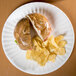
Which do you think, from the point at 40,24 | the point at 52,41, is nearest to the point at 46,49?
the point at 52,41

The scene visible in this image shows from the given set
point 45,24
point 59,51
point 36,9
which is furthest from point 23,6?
point 59,51

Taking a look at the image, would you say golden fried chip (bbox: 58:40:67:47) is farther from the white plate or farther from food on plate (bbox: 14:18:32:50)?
food on plate (bbox: 14:18:32:50)

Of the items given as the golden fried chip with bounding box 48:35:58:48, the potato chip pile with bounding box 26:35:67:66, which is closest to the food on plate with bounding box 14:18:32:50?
the potato chip pile with bounding box 26:35:67:66

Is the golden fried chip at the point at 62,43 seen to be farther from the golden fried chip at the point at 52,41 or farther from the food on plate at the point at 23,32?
the food on plate at the point at 23,32

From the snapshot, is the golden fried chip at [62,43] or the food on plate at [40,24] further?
the golden fried chip at [62,43]

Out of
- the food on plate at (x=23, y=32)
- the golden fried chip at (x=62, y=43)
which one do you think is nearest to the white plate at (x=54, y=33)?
the golden fried chip at (x=62, y=43)
